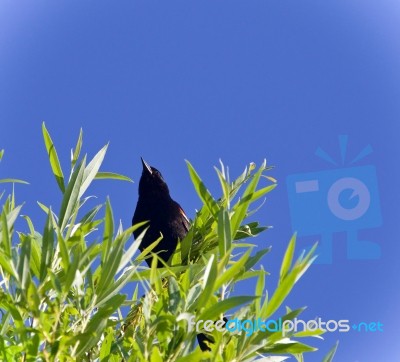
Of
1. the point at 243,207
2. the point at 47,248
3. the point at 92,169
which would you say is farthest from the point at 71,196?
the point at 243,207

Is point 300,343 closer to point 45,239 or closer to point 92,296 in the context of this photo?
A: point 92,296

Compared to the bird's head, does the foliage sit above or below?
below

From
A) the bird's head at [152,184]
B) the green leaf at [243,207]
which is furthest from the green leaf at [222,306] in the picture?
the bird's head at [152,184]

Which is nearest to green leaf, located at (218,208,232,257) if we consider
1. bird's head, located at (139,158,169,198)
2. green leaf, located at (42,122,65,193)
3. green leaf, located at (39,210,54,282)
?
Result: green leaf, located at (39,210,54,282)

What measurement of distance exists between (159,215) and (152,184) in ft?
1.60

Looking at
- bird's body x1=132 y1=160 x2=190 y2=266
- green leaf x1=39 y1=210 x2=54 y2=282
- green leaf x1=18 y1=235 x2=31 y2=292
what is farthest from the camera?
bird's body x1=132 y1=160 x2=190 y2=266

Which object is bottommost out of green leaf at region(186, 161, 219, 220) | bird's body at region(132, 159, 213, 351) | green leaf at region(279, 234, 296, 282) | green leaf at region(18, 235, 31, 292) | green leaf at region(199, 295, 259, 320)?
green leaf at region(18, 235, 31, 292)

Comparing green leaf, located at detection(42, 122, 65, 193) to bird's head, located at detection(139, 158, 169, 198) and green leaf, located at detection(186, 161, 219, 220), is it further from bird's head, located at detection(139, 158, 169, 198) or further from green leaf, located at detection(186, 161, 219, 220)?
bird's head, located at detection(139, 158, 169, 198)

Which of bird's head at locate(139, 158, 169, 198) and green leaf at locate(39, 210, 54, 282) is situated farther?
bird's head at locate(139, 158, 169, 198)

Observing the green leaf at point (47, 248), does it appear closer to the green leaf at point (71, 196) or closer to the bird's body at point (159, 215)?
the green leaf at point (71, 196)

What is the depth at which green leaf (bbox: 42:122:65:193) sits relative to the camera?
1987mm

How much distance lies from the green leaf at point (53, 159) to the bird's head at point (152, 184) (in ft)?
8.48

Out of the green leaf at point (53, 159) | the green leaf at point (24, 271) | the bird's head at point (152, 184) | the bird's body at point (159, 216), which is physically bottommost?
the green leaf at point (24, 271)

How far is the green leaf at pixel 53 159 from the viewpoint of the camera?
199 centimetres
